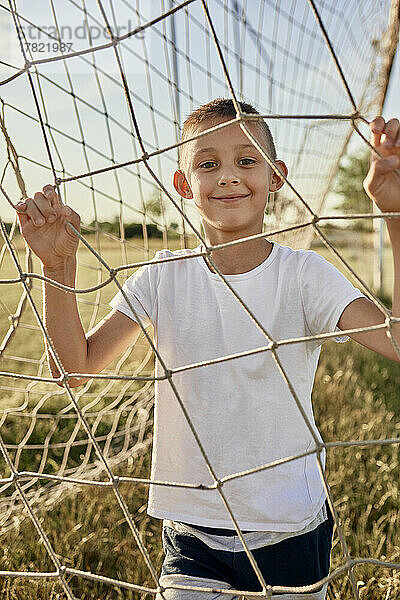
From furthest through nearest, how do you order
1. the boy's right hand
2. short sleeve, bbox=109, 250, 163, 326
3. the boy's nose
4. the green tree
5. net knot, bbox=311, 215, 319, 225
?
the green tree → short sleeve, bbox=109, 250, 163, 326 → the boy's nose → the boy's right hand → net knot, bbox=311, 215, 319, 225

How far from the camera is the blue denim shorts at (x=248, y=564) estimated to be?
1.26 m

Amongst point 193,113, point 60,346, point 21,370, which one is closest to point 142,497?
point 60,346

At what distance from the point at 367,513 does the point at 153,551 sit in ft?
1.91

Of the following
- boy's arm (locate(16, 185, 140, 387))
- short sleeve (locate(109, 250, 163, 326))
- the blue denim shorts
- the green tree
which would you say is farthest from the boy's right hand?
the green tree

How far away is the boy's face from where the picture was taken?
1255 mm

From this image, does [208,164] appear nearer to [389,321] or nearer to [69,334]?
[69,334]

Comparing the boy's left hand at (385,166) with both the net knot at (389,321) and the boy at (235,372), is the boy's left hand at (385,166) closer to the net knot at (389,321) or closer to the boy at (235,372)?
the net knot at (389,321)

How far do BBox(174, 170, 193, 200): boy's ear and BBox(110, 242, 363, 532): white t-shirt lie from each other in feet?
0.51

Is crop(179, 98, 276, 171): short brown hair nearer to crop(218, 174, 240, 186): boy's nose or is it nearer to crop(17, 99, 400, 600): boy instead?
crop(17, 99, 400, 600): boy

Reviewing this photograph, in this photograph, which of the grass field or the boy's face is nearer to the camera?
the boy's face

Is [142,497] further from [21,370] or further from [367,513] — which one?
[21,370]

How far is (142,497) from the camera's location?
2283 millimetres

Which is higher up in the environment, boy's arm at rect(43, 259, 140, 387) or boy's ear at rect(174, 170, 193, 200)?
boy's ear at rect(174, 170, 193, 200)

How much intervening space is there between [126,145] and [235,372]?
227 centimetres
